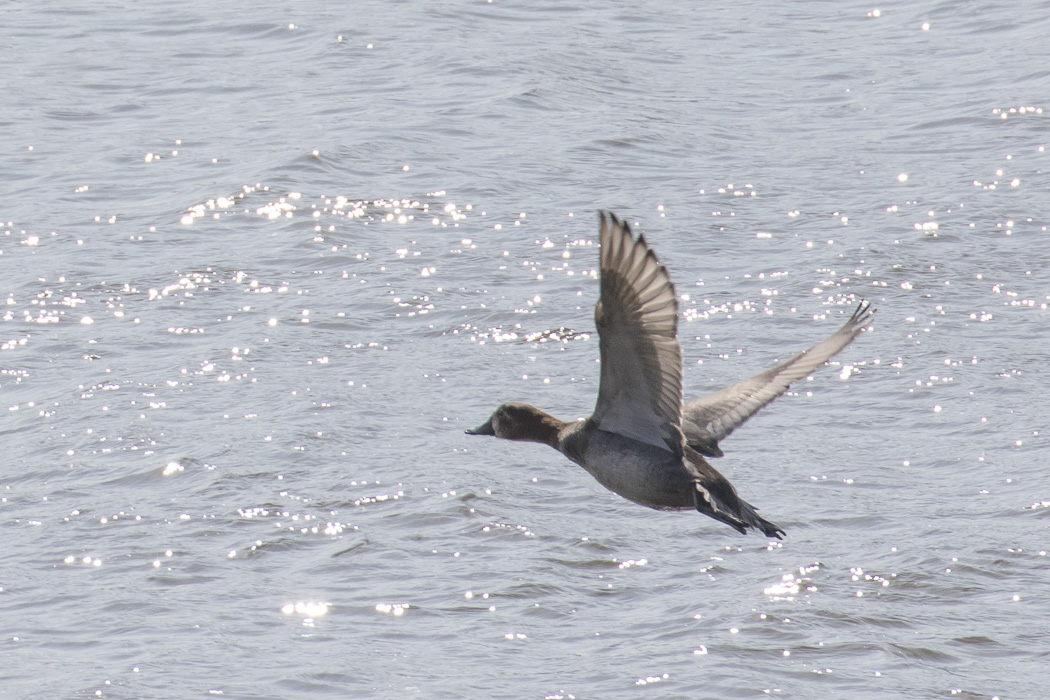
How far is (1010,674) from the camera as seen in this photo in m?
6.41

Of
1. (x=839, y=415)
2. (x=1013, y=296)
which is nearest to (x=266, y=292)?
(x=839, y=415)

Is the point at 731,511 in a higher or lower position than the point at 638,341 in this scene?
lower

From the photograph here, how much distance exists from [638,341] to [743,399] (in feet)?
3.44

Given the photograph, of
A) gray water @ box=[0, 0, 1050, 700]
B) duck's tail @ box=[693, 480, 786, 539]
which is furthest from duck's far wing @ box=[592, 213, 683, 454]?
gray water @ box=[0, 0, 1050, 700]

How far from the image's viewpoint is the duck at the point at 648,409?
4680 mm

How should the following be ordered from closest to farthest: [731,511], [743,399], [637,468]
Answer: [731,511] → [637,468] → [743,399]

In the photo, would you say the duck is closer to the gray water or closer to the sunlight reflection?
the gray water

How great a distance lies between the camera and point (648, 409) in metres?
5.01

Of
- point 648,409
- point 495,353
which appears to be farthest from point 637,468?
point 495,353

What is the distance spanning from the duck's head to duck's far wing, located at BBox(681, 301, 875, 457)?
50 cm

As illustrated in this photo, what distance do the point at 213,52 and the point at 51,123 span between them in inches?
89.2

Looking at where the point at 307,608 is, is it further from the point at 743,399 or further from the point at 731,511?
the point at 731,511

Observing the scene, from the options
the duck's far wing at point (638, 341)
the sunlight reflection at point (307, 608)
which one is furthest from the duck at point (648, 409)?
the sunlight reflection at point (307, 608)

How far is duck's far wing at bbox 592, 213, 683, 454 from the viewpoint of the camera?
183 inches
